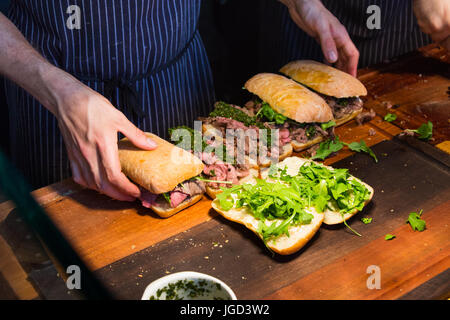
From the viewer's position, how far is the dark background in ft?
18.8

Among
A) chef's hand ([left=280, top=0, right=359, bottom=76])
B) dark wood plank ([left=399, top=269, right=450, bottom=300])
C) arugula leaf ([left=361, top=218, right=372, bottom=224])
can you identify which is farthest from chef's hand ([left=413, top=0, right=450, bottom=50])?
dark wood plank ([left=399, top=269, right=450, bottom=300])

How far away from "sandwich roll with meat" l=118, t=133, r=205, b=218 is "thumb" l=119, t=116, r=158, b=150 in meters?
0.05

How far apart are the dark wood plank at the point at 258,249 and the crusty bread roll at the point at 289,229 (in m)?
0.07

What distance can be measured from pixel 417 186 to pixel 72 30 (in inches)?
94.3

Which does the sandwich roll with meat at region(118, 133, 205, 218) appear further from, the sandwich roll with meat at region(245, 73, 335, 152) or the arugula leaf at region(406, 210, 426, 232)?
the arugula leaf at region(406, 210, 426, 232)

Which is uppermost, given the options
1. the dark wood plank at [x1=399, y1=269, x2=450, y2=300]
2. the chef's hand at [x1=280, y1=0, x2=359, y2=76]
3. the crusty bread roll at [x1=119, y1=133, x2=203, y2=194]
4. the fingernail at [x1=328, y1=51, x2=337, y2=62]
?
the chef's hand at [x1=280, y1=0, x2=359, y2=76]

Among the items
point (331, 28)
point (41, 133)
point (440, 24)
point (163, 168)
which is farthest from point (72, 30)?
point (440, 24)

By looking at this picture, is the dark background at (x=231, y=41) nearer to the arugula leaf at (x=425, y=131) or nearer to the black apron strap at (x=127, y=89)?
the black apron strap at (x=127, y=89)

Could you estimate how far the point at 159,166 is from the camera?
260 centimetres

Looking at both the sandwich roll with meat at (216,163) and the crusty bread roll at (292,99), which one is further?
the crusty bread roll at (292,99)

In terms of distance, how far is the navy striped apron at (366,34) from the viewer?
4039 mm

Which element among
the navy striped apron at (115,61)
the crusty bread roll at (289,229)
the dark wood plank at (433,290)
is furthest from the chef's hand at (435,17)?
the dark wood plank at (433,290)

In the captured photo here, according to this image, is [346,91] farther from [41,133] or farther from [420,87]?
[41,133]

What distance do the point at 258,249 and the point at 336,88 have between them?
1.62 meters
